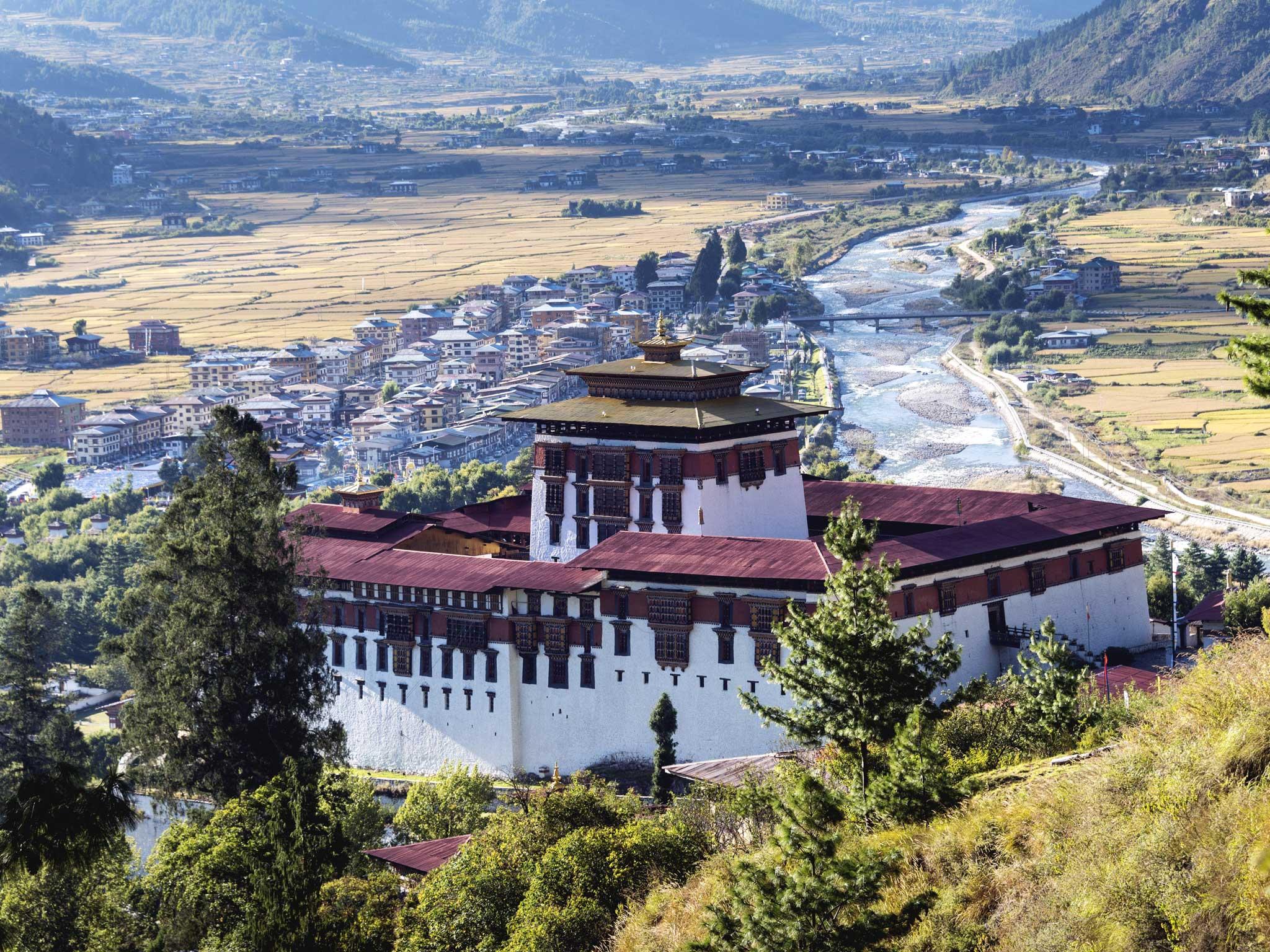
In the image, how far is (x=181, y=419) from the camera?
198m

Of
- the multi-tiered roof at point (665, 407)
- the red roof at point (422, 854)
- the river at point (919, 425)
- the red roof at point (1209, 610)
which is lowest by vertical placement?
the river at point (919, 425)

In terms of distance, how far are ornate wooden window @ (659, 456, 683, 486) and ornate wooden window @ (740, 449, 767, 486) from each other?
194 centimetres

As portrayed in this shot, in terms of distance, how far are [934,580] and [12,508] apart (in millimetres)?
118438

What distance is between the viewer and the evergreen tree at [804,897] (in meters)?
27.7

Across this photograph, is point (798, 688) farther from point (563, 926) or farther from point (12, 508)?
point (12, 508)

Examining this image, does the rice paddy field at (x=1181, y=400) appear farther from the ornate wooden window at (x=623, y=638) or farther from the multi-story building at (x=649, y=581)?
the ornate wooden window at (x=623, y=638)

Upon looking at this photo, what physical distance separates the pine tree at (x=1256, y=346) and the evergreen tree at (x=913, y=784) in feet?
25.9

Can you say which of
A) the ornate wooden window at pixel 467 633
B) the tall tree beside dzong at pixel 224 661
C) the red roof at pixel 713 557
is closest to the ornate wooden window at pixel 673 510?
the red roof at pixel 713 557

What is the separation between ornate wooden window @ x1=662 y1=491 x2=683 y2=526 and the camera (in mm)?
65688

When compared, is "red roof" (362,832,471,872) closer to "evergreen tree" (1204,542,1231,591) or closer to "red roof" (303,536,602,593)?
"red roof" (303,536,602,593)

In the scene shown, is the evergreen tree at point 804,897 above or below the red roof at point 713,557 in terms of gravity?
above

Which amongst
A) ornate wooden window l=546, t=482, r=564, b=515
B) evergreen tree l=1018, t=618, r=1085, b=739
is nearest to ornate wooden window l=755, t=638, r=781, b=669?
evergreen tree l=1018, t=618, r=1085, b=739

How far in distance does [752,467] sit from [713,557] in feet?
26.7

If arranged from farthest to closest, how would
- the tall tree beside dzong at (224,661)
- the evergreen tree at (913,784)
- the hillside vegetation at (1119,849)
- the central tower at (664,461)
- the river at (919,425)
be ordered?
the river at (919,425), the central tower at (664,461), the tall tree beside dzong at (224,661), the evergreen tree at (913,784), the hillside vegetation at (1119,849)
